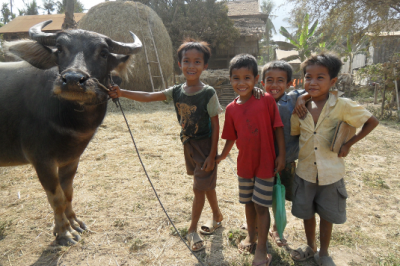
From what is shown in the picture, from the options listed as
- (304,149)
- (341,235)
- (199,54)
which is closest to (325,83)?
(304,149)

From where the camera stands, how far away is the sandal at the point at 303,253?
207cm

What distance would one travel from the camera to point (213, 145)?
214cm

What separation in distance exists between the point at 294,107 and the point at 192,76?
0.90 m

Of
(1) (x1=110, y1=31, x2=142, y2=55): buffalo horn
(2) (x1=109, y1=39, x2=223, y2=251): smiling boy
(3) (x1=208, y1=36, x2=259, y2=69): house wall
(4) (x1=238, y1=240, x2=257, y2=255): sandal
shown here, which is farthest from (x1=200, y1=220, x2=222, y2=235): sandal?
(3) (x1=208, y1=36, x2=259, y2=69): house wall

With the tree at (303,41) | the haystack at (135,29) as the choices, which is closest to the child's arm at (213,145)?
the haystack at (135,29)

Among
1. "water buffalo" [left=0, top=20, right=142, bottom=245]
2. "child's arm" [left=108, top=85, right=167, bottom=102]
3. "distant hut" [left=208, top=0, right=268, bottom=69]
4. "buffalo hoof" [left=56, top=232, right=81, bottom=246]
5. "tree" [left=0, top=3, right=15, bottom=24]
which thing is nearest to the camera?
"child's arm" [left=108, top=85, right=167, bottom=102]

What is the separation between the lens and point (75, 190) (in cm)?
341

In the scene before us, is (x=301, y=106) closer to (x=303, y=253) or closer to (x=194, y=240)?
(x=303, y=253)

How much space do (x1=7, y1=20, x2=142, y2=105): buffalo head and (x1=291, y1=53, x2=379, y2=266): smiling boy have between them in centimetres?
165

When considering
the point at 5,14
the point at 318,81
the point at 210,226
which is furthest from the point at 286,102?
the point at 5,14

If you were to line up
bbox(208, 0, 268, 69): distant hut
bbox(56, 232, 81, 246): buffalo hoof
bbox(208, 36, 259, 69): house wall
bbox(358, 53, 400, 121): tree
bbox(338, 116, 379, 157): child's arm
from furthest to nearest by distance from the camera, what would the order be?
bbox(208, 36, 259, 69): house wall, bbox(208, 0, 268, 69): distant hut, bbox(358, 53, 400, 121): tree, bbox(56, 232, 81, 246): buffalo hoof, bbox(338, 116, 379, 157): child's arm

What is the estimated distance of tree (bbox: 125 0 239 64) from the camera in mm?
14383

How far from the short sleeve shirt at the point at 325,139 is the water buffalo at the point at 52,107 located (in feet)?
5.51

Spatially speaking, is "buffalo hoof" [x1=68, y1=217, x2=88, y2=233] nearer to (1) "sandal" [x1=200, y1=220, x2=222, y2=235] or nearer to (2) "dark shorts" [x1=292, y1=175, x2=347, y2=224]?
(1) "sandal" [x1=200, y1=220, x2=222, y2=235]
